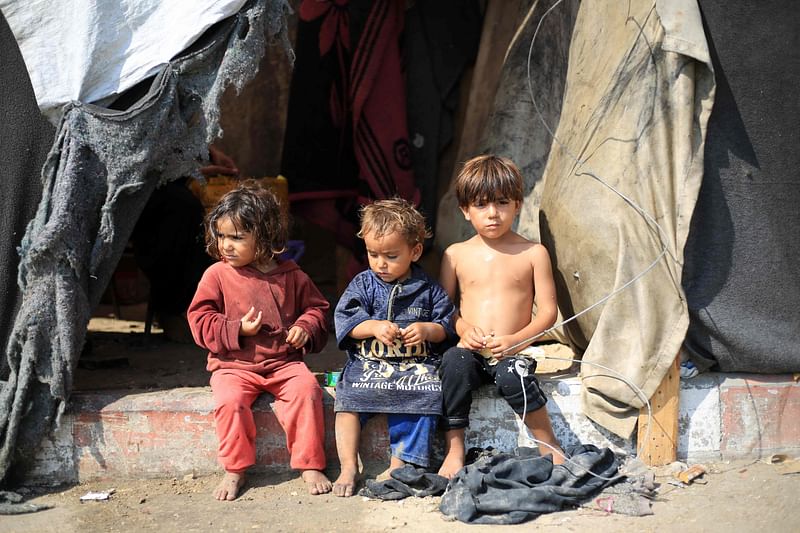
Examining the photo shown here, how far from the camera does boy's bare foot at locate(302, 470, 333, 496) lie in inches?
137

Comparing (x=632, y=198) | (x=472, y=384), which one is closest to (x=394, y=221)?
(x=472, y=384)

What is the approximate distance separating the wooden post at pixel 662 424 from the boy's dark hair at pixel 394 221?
1123 mm

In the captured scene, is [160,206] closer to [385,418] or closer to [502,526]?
[385,418]

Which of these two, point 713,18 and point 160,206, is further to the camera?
point 160,206

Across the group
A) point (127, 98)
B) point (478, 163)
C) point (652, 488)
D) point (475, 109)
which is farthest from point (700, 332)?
point (127, 98)

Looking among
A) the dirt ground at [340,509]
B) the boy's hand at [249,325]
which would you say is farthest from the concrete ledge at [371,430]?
the boy's hand at [249,325]

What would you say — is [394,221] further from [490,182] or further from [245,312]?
[245,312]

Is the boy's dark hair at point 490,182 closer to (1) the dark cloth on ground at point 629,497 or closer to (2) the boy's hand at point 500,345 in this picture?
(2) the boy's hand at point 500,345

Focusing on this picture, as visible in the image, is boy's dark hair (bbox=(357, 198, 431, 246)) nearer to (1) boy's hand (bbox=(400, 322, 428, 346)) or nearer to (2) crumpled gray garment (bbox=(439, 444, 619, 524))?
(1) boy's hand (bbox=(400, 322, 428, 346))

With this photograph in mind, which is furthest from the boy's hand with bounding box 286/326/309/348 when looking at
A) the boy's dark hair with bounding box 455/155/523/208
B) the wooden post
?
the wooden post

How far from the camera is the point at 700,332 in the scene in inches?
145

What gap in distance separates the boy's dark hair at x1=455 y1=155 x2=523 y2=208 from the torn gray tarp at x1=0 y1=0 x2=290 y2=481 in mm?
967

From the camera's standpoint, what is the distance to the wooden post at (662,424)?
358 cm

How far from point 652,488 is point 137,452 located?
204 cm
